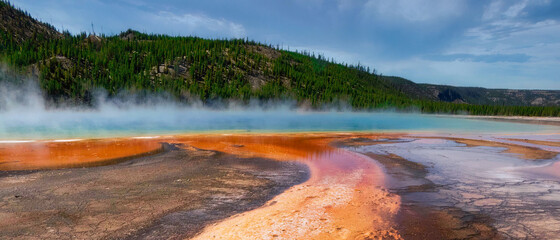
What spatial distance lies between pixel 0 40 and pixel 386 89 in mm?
182334

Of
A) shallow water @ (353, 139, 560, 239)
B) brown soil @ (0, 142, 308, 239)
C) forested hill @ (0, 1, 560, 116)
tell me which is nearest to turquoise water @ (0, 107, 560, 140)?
brown soil @ (0, 142, 308, 239)

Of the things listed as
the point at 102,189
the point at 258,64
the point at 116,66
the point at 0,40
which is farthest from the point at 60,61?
the point at 102,189

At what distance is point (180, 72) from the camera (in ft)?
379

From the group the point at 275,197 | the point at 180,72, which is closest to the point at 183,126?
the point at 275,197

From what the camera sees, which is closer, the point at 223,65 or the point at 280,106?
the point at 280,106

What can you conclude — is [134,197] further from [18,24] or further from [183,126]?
[18,24]

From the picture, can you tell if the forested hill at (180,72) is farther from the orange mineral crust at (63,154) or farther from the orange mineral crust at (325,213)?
the orange mineral crust at (325,213)

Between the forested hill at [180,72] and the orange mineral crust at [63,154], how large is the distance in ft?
257

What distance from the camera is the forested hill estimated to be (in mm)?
88875

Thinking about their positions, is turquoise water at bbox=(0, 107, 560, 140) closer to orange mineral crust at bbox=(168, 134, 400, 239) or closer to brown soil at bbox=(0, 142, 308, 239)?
brown soil at bbox=(0, 142, 308, 239)

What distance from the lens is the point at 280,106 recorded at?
111688 mm

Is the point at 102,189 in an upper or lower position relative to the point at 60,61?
lower

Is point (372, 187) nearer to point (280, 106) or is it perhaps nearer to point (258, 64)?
point (280, 106)

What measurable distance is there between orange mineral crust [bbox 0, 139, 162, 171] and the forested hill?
257 feet
